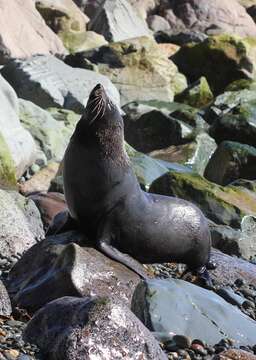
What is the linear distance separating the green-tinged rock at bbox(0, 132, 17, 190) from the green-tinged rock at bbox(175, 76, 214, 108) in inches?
487

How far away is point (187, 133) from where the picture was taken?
18234mm

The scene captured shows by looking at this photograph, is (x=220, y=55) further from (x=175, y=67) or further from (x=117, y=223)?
(x=117, y=223)

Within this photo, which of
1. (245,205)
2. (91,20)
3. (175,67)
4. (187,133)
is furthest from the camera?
(91,20)

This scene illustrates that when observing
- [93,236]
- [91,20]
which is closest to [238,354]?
[93,236]

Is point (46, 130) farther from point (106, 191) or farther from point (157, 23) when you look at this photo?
point (157, 23)

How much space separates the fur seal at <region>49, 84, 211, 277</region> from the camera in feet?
22.9

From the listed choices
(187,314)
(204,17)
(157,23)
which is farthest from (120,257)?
(204,17)

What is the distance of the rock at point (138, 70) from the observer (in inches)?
928

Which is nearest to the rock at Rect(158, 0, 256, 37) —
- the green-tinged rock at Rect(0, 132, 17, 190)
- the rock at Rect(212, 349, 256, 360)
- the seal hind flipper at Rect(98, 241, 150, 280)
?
the green-tinged rock at Rect(0, 132, 17, 190)

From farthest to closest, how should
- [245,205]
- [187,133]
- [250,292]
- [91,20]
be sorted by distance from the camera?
[91,20], [187,133], [245,205], [250,292]

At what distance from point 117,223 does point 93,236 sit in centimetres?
23

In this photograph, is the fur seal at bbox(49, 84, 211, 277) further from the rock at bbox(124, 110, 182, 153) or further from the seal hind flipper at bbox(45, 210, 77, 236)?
the rock at bbox(124, 110, 182, 153)

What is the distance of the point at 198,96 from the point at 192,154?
679cm

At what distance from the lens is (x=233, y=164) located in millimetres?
15570
